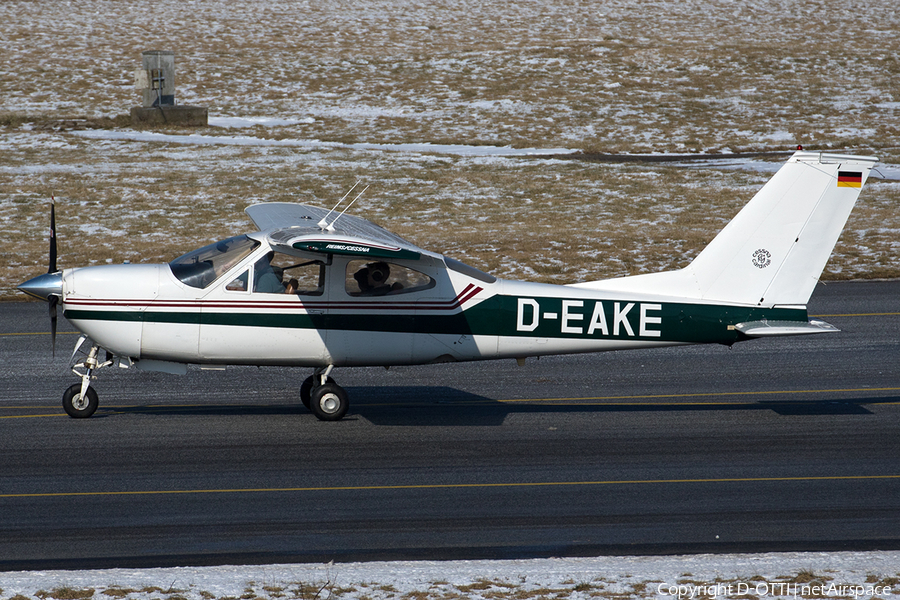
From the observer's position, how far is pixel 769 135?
33.5 metres

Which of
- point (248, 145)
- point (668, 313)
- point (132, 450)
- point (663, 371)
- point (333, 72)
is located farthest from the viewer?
point (333, 72)

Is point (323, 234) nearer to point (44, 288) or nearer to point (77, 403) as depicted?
point (44, 288)

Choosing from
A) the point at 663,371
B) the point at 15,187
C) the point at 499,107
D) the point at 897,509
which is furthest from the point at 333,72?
the point at 897,509

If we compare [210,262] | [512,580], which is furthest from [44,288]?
[512,580]

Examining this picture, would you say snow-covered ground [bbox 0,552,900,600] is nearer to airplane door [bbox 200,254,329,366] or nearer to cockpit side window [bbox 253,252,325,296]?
airplane door [bbox 200,254,329,366]

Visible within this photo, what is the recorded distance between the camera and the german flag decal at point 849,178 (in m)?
10.8

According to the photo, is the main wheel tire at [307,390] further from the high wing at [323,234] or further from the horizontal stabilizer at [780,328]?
the horizontal stabilizer at [780,328]

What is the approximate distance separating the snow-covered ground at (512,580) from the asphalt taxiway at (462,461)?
0.39 meters

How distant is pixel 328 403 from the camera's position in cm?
1103

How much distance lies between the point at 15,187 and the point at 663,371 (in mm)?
20172

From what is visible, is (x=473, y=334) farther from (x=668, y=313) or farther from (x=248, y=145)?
(x=248, y=145)

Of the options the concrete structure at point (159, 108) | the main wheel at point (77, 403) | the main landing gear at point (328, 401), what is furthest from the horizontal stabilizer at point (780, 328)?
the concrete structure at point (159, 108)

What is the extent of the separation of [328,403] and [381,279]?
1613mm

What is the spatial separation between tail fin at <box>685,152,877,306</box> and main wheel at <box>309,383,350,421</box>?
4475 millimetres
